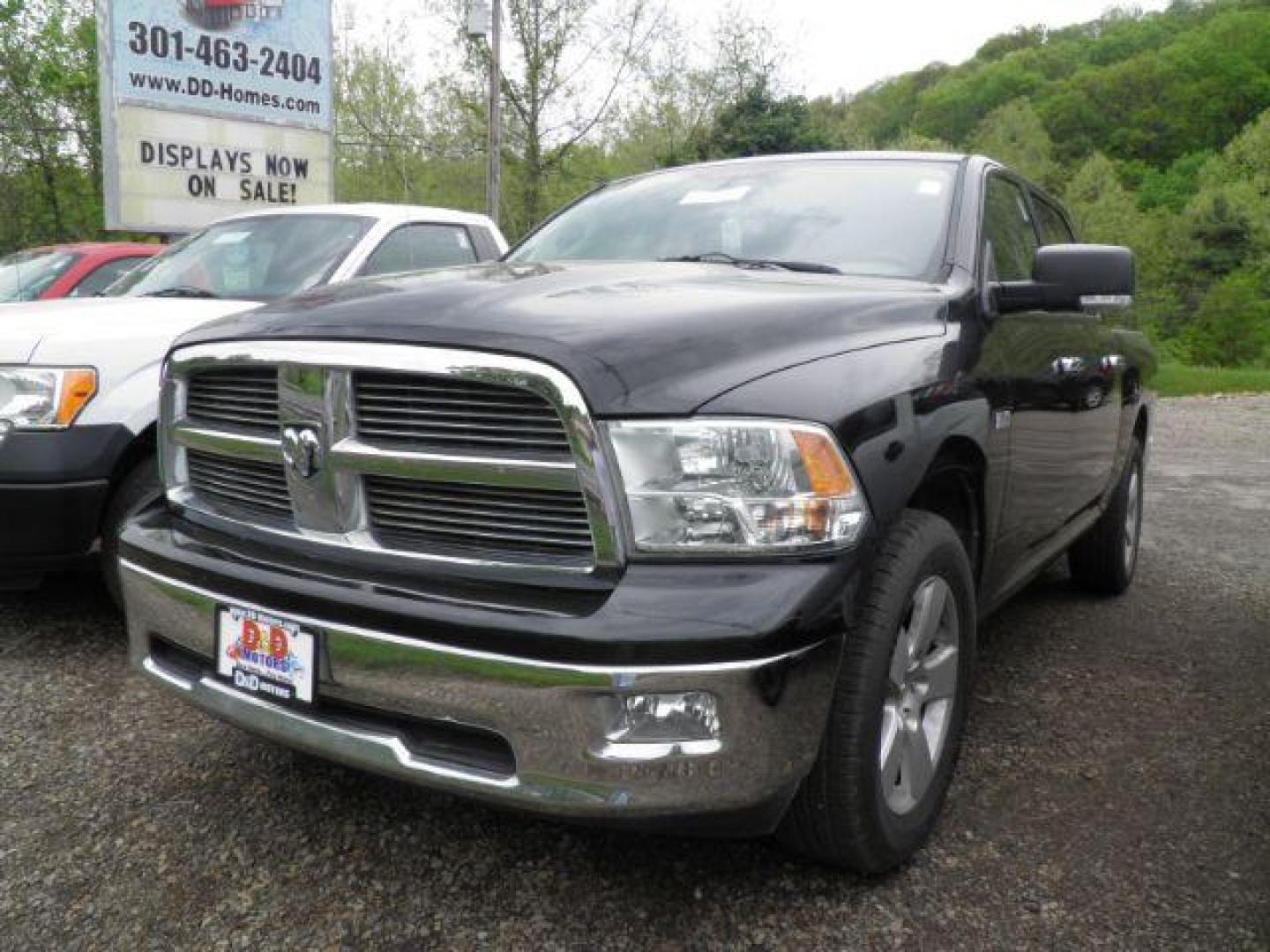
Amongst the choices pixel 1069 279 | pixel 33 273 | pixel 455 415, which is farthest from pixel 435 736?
pixel 33 273

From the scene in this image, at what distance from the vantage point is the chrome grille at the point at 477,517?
1.90m

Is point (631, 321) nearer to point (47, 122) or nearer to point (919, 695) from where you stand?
point (919, 695)

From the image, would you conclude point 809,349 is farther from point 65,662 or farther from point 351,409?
point 65,662

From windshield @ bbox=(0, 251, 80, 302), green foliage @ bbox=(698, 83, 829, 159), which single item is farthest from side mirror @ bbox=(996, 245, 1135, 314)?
green foliage @ bbox=(698, 83, 829, 159)

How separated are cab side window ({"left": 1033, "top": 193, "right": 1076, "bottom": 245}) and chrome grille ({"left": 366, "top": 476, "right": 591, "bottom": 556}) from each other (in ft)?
9.12

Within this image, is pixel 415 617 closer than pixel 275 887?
Yes

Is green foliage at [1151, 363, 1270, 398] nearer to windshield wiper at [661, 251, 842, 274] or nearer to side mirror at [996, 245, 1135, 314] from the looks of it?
side mirror at [996, 245, 1135, 314]

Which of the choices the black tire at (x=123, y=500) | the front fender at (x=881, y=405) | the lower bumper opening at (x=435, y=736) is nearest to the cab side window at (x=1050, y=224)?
the front fender at (x=881, y=405)

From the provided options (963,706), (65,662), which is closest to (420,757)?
(963,706)

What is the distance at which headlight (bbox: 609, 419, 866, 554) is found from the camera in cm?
183

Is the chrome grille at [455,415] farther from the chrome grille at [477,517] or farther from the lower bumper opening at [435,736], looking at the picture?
the lower bumper opening at [435,736]

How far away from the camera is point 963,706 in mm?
2562

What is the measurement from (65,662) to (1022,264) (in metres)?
3.40

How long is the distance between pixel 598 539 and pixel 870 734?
0.66 m
